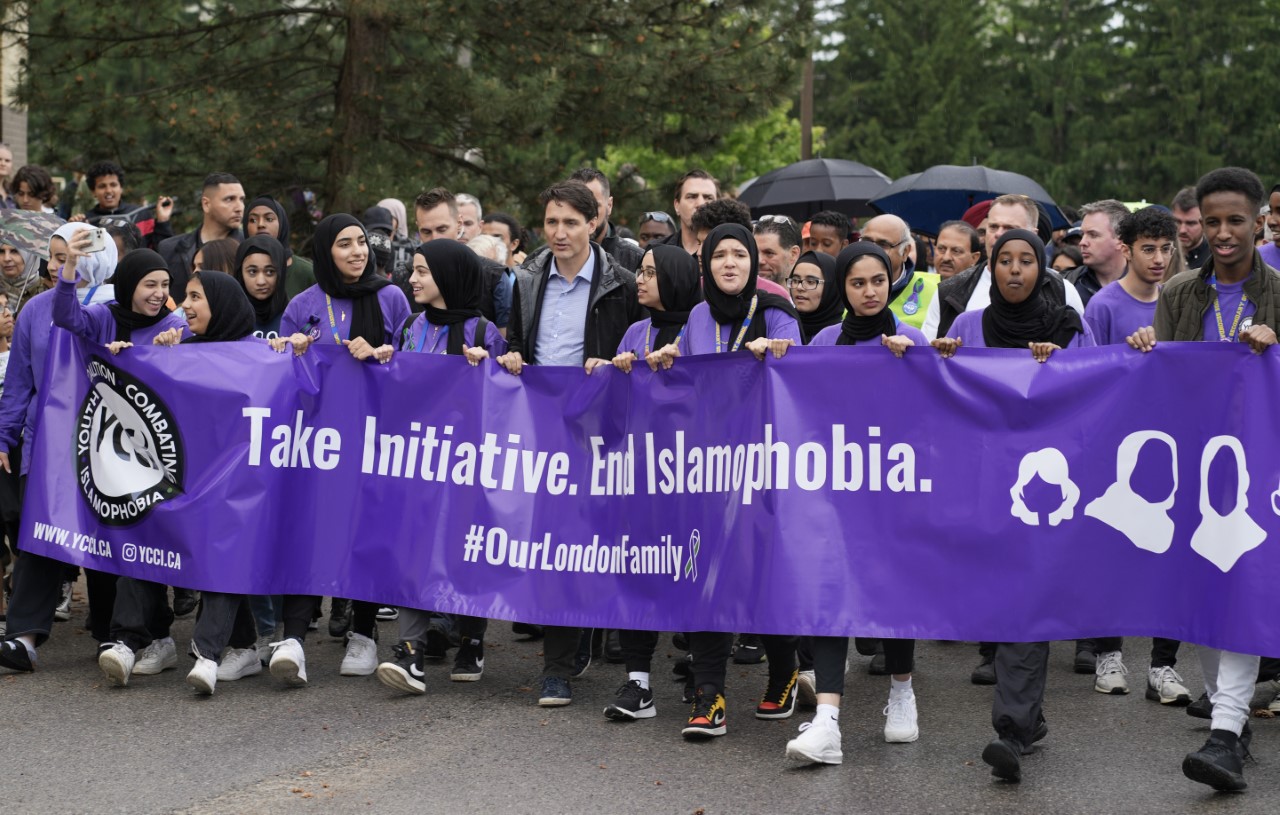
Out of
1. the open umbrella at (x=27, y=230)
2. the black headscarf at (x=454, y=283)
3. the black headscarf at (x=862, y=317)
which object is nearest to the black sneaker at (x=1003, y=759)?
the black headscarf at (x=862, y=317)

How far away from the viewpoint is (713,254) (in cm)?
659

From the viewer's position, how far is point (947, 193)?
1416 centimetres

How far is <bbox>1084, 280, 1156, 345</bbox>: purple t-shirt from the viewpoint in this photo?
733cm

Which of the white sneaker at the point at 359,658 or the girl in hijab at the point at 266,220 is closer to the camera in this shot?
the white sneaker at the point at 359,658

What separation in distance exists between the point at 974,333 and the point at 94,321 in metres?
4.17

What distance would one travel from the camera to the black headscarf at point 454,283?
7.32 meters

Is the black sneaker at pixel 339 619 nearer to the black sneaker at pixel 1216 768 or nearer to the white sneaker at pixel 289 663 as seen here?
the white sneaker at pixel 289 663

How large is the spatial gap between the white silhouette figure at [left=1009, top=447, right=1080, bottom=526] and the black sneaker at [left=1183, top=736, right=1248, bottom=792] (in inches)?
39.7

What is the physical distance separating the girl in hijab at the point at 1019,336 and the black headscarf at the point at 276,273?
11.2 ft

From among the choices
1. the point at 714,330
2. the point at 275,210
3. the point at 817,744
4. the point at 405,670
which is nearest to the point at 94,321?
the point at 275,210

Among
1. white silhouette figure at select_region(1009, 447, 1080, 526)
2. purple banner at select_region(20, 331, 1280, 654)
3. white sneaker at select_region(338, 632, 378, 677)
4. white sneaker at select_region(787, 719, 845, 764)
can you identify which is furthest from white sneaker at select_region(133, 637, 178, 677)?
white silhouette figure at select_region(1009, 447, 1080, 526)

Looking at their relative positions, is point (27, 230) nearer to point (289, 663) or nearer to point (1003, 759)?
point (289, 663)

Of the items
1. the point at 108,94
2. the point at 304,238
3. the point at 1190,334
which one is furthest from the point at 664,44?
the point at 1190,334

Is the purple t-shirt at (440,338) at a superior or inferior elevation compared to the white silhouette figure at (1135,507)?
superior
